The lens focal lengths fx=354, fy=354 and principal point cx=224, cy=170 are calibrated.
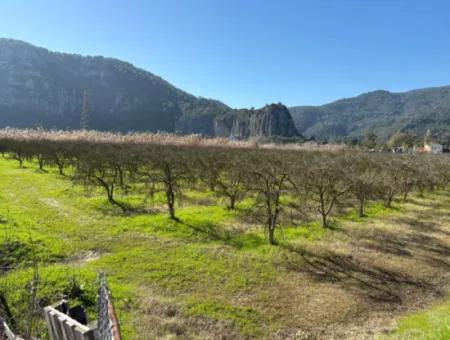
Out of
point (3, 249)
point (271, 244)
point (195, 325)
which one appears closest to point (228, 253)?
point (271, 244)

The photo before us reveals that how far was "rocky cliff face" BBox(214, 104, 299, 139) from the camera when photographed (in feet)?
445

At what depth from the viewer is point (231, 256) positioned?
1141cm

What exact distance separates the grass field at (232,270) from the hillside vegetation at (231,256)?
40 millimetres

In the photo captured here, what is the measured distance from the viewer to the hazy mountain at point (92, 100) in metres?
148

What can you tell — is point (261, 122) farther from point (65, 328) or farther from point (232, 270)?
point (65, 328)

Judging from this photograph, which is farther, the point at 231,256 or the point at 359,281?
the point at 231,256

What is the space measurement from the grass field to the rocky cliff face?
117 m

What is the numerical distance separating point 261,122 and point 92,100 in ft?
285

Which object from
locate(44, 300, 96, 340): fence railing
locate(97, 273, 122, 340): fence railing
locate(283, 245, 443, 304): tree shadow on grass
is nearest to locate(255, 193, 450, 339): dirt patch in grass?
locate(283, 245, 443, 304): tree shadow on grass

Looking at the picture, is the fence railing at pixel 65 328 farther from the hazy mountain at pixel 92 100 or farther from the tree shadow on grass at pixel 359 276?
the hazy mountain at pixel 92 100

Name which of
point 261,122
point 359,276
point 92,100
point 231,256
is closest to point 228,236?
point 231,256

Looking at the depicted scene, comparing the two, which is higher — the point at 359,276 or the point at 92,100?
the point at 92,100

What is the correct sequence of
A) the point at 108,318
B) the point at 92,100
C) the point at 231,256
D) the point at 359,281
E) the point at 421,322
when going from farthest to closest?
1. the point at 92,100
2. the point at 231,256
3. the point at 359,281
4. the point at 421,322
5. the point at 108,318

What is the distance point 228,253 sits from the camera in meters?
11.6
